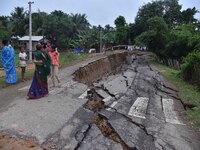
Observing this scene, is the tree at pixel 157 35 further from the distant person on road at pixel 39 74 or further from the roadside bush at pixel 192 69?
the distant person on road at pixel 39 74

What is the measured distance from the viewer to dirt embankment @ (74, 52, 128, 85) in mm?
18159

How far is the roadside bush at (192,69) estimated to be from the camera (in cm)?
1607

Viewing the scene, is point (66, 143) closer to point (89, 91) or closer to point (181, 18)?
point (89, 91)

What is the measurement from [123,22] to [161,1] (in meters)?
9.72

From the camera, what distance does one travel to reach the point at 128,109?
31.8ft

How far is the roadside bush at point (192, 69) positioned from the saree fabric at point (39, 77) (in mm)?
8707

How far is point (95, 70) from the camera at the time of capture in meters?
24.4

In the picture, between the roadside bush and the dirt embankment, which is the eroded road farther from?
the dirt embankment

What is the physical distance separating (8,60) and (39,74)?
3131 millimetres

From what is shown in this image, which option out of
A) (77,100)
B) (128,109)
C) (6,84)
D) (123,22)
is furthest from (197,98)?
(123,22)

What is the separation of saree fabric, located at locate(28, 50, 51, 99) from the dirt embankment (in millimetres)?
6429

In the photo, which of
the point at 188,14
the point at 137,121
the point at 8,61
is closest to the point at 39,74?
the point at 8,61

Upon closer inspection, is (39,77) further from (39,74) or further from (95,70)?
(95,70)

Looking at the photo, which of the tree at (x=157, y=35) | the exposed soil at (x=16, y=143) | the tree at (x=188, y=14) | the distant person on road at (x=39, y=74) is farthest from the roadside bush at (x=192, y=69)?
the tree at (x=188, y=14)
